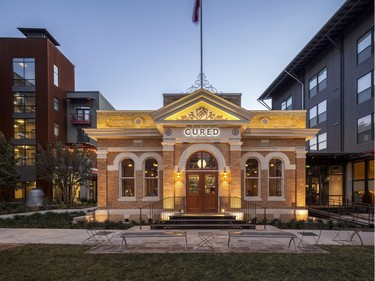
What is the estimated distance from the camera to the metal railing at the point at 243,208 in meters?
14.5

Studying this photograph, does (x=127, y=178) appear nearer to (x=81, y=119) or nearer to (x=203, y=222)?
(x=203, y=222)

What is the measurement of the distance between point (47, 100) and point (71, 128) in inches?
196

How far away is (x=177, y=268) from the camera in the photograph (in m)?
7.44

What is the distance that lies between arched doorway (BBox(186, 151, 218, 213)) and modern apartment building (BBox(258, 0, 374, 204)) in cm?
922

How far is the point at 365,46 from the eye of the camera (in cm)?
2011

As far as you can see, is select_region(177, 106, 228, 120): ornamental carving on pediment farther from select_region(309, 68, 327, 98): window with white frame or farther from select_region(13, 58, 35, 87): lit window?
select_region(13, 58, 35, 87): lit window

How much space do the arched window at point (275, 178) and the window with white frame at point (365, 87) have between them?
32.4 feet

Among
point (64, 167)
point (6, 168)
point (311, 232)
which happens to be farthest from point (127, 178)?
point (6, 168)

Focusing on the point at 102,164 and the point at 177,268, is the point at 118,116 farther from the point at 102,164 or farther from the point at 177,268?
the point at 177,268

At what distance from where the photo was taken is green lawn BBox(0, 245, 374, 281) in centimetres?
693

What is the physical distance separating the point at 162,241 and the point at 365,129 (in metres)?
18.2

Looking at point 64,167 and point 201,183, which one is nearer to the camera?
point 201,183

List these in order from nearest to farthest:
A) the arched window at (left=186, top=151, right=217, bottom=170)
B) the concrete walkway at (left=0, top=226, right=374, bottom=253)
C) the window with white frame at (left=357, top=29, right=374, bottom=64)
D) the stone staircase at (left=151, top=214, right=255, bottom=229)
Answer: the concrete walkway at (left=0, top=226, right=374, bottom=253)
the stone staircase at (left=151, top=214, right=255, bottom=229)
the arched window at (left=186, top=151, right=217, bottom=170)
the window with white frame at (left=357, top=29, right=374, bottom=64)

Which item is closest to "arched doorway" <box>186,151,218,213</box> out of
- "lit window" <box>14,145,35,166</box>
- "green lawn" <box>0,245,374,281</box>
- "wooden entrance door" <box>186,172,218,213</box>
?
"wooden entrance door" <box>186,172,218,213</box>
